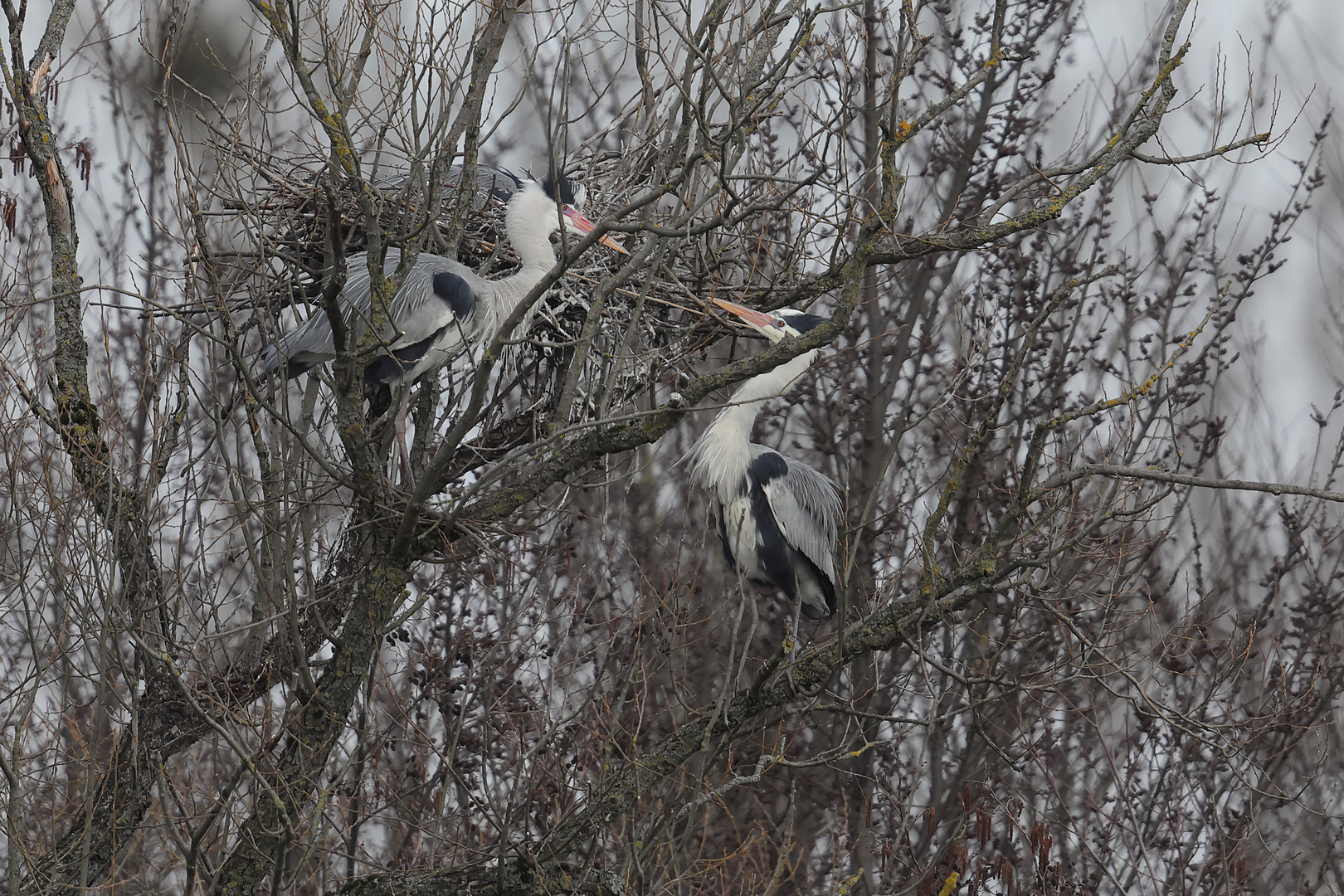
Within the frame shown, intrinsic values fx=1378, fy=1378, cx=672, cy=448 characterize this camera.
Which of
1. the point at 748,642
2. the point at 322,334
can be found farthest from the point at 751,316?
the point at 748,642

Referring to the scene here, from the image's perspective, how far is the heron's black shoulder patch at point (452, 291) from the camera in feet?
18.0

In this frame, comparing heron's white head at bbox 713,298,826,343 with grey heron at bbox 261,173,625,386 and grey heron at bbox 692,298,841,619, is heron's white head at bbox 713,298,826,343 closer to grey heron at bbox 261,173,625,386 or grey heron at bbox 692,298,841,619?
grey heron at bbox 692,298,841,619

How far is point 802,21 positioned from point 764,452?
289 cm

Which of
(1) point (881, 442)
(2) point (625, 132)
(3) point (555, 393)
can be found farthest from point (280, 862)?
(1) point (881, 442)

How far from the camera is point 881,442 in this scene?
8062mm

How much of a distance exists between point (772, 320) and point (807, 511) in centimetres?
114

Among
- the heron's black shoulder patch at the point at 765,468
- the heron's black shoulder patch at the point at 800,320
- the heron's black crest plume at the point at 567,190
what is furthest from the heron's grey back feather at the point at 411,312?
the heron's black shoulder patch at the point at 765,468

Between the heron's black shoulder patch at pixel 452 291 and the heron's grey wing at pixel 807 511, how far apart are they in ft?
5.69

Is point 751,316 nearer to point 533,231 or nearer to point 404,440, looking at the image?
point 533,231

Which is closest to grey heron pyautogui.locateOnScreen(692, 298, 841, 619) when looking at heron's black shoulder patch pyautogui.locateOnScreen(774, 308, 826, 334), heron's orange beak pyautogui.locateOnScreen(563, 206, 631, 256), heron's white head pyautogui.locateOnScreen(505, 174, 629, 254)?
heron's black shoulder patch pyautogui.locateOnScreen(774, 308, 826, 334)

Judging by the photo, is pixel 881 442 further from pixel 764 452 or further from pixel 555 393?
pixel 555 393

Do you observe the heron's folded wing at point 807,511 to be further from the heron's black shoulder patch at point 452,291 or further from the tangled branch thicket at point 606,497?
the heron's black shoulder patch at point 452,291

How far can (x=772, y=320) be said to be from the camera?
5.84 m

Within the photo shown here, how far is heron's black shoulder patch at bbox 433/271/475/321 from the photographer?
548 cm
